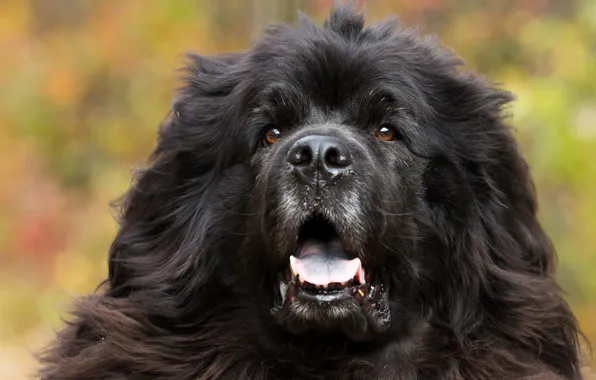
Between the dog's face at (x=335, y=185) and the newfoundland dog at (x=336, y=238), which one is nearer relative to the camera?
the dog's face at (x=335, y=185)

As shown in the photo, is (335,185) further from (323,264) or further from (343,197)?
(323,264)

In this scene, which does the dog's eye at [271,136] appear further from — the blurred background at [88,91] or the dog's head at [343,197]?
the blurred background at [88,91]

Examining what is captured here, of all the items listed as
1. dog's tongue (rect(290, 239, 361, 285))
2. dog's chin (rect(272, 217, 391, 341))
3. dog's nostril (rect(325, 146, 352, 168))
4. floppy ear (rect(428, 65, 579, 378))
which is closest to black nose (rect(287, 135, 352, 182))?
dog's nostril (rect(325, 146, 352, 168))

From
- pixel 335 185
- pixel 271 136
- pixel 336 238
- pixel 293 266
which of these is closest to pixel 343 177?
pixel 335 185

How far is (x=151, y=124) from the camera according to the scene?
12586 mm

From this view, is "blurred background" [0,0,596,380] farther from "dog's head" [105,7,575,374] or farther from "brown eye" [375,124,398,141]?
"brown eye" [375,124,398,141]

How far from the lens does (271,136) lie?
467cm

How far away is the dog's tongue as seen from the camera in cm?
416

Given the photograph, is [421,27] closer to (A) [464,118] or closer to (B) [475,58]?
(A) [464,118]

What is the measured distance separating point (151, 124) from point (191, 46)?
126cm

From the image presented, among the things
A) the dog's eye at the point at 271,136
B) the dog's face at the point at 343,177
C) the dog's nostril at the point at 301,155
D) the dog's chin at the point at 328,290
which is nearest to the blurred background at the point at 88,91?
the dog's face at the point at 343,177

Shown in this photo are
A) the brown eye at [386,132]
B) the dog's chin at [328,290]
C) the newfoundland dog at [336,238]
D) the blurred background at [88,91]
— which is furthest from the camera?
the blurred background at [88,91]

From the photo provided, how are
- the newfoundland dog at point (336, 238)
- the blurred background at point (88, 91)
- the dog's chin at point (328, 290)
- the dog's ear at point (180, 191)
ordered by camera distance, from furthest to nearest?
the blurred background at point (88, 91) → the dog's ear at point (180, 191) → the newfoundland dog at point (336, 238) → the dog's chin at point (328, 290)

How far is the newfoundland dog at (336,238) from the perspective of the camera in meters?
4.33
